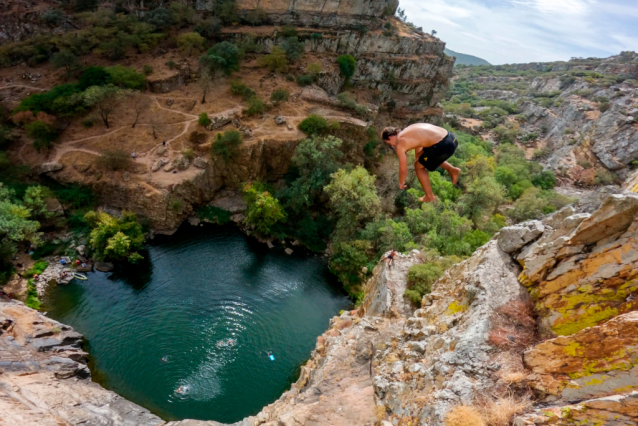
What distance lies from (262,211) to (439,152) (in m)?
22.3

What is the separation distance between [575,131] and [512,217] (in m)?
32.8

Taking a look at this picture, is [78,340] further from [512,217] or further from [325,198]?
[512,217]

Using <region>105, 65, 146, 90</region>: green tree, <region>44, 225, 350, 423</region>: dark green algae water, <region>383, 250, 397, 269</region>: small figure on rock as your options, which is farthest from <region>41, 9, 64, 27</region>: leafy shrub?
<region>383, 250, 397, 269</region>: small figure on rock

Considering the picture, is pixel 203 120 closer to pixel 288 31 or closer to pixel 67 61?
pixel 67 61

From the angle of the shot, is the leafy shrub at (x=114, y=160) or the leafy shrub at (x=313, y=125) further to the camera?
the leafy shrub at (x=313, y=125)

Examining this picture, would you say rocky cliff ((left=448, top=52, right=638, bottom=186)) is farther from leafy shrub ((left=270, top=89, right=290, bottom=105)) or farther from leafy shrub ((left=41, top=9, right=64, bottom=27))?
leafy shrub ((left=41, top=9, right=64, bottom=27))

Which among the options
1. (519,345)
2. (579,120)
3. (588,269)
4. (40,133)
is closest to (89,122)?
(40,133)

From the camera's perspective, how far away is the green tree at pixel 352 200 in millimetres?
26758

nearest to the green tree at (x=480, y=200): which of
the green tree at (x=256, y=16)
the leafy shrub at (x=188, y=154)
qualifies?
the leafy shrub at (x=188, y=154)

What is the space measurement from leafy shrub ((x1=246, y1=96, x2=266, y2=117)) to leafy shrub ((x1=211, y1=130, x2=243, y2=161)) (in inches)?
184

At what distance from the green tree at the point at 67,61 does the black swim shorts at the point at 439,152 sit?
134 ft

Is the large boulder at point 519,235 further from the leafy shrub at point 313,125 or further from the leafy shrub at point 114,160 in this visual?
the leafy shrub at point 114,160

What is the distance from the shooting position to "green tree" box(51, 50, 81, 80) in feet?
110

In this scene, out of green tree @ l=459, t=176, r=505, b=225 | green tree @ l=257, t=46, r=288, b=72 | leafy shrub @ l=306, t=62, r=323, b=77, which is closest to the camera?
green tree @ l=459, t=176, r=505, b=225
